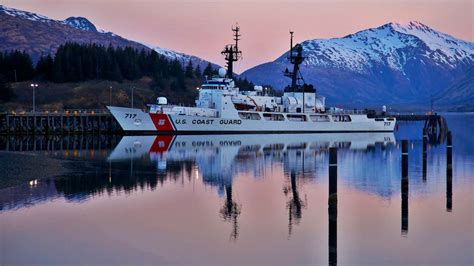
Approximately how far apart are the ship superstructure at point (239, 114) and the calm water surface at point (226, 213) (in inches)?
1240

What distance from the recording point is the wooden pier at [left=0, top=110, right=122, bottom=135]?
270 feet

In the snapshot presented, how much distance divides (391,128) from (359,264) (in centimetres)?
8188

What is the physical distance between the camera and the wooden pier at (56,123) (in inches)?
3238

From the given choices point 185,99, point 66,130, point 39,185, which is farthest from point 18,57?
point 39,185

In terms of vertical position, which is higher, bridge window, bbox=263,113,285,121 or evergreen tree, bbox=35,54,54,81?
evergreen tree, bbox=35,54,54,81

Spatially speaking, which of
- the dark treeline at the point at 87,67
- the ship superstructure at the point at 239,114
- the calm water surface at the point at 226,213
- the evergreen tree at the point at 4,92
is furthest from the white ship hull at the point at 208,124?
the dark treeline at the point at 87,67

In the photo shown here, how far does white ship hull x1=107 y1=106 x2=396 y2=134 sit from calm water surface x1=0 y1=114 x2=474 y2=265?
1219 inches

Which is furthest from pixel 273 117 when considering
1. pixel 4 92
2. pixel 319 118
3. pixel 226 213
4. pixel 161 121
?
pixel 226 213

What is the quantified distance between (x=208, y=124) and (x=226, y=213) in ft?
183

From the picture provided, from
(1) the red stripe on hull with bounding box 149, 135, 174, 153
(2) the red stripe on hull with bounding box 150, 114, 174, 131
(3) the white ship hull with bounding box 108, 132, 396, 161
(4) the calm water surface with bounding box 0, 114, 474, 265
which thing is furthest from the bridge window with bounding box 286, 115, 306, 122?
(4) the calm water surface with bounding box 0, 114, 474, 265

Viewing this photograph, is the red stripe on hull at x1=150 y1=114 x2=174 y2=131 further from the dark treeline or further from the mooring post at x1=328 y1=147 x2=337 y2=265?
the mooring post at x1=328 y1=147 x2=337 y2=265

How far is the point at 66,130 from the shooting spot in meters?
84.6

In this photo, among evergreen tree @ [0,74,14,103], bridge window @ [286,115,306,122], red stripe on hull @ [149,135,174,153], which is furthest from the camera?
evergreen tree @ [0,74,14,103]

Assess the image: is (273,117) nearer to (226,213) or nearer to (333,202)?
(226,213)
